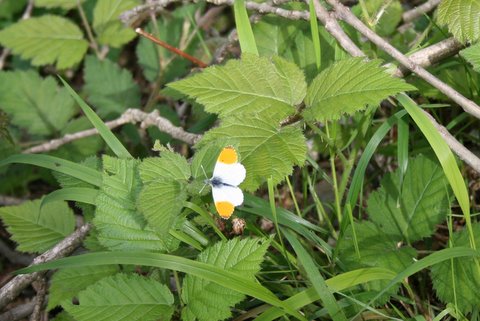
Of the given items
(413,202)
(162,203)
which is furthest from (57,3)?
(413,202)

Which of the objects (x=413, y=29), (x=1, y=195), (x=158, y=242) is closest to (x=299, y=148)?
(x=158, y=242)

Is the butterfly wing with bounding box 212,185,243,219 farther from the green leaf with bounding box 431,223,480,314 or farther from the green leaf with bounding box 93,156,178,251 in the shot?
the green leaf with bounding box 431,223,480,314

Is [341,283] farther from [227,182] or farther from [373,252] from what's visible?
[227,182]

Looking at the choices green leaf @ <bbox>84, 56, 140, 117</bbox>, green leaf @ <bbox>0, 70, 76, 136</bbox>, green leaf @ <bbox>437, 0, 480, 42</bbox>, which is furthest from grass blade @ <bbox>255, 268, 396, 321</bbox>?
green leaf @ <bbox>0, 70, 76, 136</bbox>

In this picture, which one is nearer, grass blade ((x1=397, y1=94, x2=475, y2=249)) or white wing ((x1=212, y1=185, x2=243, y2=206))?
white wing ((x1=212, y1=185, x2=243, y2=206))

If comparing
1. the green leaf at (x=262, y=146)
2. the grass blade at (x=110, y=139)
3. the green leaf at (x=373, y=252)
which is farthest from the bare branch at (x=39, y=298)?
the green leaf at (x=373, y=252)

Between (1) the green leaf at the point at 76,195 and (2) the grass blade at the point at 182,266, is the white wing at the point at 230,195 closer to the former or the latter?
(2) the grass blade at the point at 182,266
